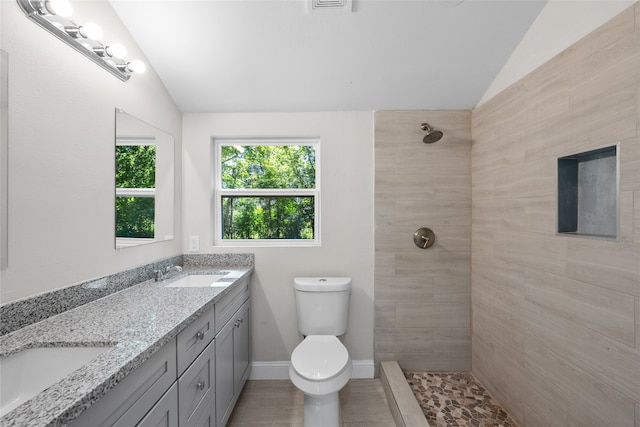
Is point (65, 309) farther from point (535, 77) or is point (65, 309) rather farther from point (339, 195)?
point (535, 77)

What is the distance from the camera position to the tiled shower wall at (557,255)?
1.07 metres

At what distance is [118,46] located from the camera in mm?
1336

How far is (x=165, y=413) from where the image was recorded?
3.27 ft

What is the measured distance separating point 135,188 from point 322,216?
4.04 ft

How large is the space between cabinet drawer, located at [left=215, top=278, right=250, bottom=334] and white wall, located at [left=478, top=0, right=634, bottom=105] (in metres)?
2.14

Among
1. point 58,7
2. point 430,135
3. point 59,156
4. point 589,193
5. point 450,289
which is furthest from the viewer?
point 450,289

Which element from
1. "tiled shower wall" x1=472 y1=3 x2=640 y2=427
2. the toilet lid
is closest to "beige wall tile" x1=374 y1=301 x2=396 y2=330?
the toilet lid


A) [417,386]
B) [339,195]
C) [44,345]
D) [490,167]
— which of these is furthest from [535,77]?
→ [44,345]

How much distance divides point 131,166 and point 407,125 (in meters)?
1.87

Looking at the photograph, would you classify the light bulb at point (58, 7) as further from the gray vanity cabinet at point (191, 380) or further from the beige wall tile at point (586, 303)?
the beige wall tile at point (586, 303)

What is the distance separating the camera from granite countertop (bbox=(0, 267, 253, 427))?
23.8 inches

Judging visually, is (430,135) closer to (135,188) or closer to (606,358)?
(606,358)

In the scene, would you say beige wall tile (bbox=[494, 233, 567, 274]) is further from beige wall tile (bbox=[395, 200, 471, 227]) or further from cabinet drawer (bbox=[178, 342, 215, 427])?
cabinet drawer (bbox=[178, 342, 215, 427])

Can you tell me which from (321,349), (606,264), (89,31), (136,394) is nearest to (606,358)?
(606,264)
